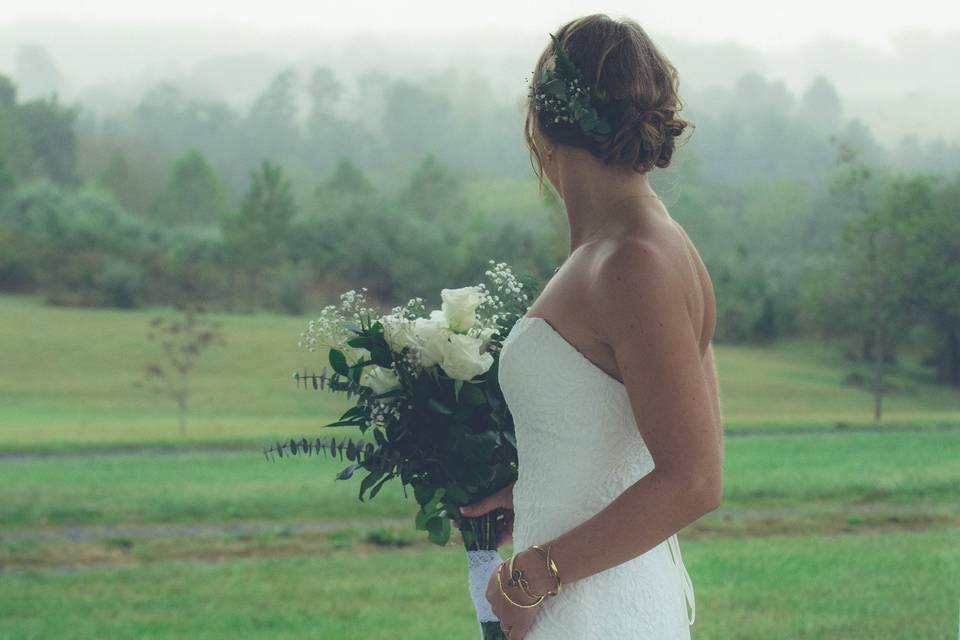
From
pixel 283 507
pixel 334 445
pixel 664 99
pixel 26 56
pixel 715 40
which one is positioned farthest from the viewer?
pixel 715 40

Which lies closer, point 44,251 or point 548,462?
point 548,462

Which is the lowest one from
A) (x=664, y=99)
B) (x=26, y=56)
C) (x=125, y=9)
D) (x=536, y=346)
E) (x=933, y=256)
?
(x=933, y=256)

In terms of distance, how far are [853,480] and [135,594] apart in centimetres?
594

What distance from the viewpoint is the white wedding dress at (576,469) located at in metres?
1.31

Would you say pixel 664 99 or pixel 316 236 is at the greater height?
pixel 664 99

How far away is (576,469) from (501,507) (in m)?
0.28

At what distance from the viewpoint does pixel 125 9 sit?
50.7 meters

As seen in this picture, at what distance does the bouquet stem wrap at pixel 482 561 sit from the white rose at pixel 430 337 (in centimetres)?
23

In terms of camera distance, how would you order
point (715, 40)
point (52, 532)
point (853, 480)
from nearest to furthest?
point (52, 532) → point (853, 480) → point (715, 40)

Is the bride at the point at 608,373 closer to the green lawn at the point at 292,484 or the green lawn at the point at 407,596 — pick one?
the green lawn at the point at 407,596

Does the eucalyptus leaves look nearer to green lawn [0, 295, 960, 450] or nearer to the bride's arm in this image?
the bride's arm

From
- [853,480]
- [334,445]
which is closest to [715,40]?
[853,480]

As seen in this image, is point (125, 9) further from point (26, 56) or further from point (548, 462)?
point (548, 462)

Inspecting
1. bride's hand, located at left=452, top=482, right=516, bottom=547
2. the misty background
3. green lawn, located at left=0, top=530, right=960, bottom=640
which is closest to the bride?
bride's hand, located at left=452, top=482, right=516, bottom=547
